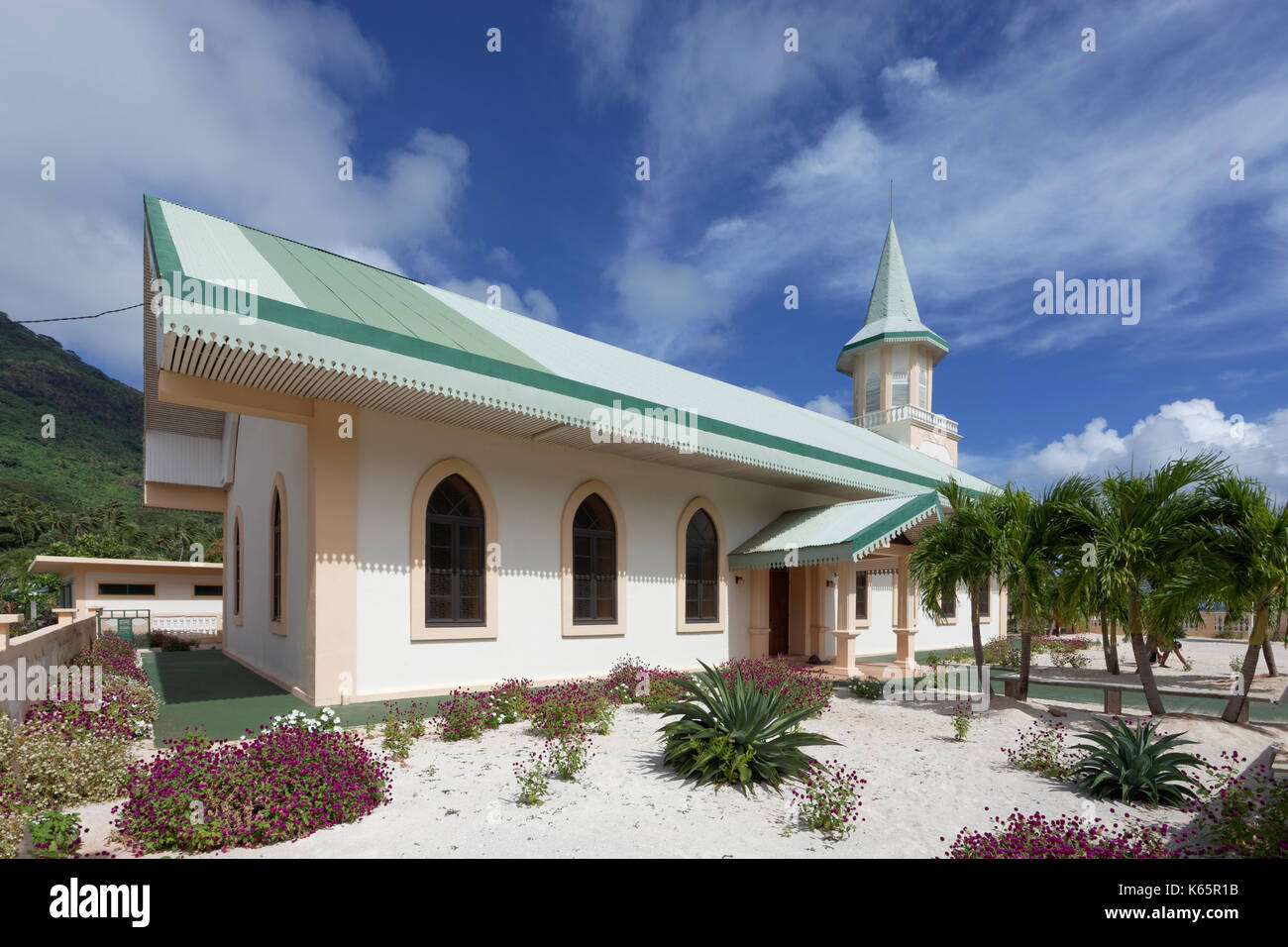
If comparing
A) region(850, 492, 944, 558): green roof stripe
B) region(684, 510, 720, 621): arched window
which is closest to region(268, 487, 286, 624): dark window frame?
region(684, 510, 720, 621): arched window

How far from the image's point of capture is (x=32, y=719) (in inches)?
279

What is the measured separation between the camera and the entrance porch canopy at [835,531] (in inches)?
506

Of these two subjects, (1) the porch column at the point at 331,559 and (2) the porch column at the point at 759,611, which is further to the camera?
(2) the porch column at the point at 759,611

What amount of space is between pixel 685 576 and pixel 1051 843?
9669mm

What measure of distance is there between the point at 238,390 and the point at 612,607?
6913 mm

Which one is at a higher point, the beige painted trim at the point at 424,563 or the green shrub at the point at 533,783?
the beige painted trim at the point at 424,563

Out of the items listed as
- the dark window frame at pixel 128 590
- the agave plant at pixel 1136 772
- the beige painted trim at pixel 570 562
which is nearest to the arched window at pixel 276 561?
the beige painted trim at pixel 570 562

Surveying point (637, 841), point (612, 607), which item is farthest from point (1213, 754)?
point (612, 607)

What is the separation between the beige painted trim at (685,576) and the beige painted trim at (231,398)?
23.5 feet

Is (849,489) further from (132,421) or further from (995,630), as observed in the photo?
(132,421)

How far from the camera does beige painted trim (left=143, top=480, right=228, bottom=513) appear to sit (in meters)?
18.0

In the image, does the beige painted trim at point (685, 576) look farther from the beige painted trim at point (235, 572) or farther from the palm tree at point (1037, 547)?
the beige painted trim at point (235, 572)

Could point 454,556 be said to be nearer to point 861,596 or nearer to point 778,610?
point 778,610

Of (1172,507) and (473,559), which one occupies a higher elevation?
(1172,507)
